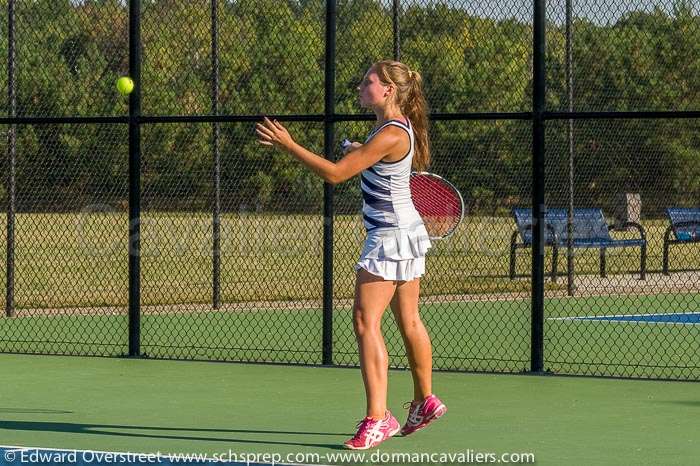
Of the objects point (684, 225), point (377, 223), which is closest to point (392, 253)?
point (377, 223)

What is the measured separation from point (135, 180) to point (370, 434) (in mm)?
4194

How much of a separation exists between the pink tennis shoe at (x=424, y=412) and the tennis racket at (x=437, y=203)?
1762 mm

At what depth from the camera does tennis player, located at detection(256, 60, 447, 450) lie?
22.2 ft

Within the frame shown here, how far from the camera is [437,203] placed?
29.1ft

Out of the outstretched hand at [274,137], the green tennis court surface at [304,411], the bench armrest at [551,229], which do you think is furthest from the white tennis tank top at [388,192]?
the bench armrest at [551,229]

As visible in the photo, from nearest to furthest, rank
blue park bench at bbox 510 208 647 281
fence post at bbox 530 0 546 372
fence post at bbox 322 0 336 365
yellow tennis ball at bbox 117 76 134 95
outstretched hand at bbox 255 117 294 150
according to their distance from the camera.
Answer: outstretched hand at bbox 255 117 294 150, fence post at bbox 530 0 546 372, fence post at bbox 322 0 336 365, yellow tennis ball at bbox 117 76 134 95, blue park bench at bbox 510 208 647 281

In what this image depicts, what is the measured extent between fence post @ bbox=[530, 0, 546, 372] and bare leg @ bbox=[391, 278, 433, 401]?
8.06 feet

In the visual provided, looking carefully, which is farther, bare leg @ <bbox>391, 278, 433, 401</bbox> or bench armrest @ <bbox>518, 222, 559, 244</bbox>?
bench armrest @ <bbox>518, 222, 559, 244</bbox>

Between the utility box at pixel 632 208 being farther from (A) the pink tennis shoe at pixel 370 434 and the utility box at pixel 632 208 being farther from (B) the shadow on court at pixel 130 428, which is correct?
(A) the pink tennis shoe at pixel 370 434

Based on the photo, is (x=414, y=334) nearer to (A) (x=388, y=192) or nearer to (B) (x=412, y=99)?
(A) (x=388, y=192)

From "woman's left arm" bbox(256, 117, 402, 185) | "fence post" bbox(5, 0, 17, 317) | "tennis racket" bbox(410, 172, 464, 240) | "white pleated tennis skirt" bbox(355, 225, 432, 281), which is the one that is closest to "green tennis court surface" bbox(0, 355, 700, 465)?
"white pleated tennis skirt" bbox(355, 225, 432, 281)

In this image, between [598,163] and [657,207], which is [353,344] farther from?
[657,207]

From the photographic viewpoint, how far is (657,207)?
30875 millimetres

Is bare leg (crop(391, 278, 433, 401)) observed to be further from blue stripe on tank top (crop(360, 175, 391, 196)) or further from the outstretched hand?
the outstretched hand
